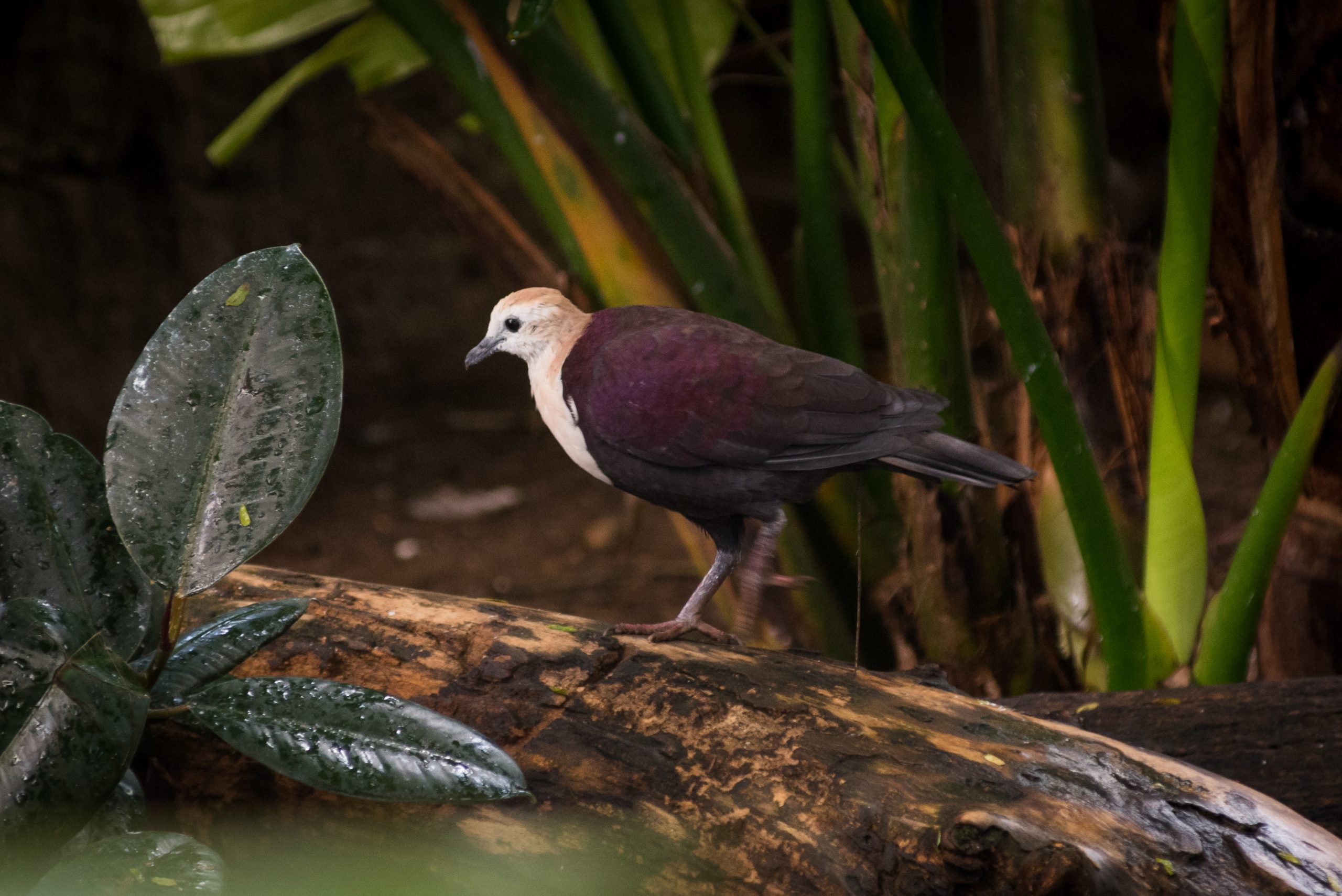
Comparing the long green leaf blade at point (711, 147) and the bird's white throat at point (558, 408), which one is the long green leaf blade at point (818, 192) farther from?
the bird's white throat at point (558, 408)

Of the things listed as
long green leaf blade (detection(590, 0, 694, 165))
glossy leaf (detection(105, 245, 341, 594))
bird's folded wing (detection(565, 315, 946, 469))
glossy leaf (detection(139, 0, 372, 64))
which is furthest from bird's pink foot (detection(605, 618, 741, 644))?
glossy leaf (detection(139, 0, 372, 64))

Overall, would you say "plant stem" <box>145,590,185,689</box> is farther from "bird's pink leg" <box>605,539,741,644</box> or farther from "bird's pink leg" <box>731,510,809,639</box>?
"bird's pink leg" <box>731,510,809,639</box>

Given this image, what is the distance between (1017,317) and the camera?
1604mm

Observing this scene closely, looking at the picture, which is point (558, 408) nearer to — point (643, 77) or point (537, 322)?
point (537, 322)

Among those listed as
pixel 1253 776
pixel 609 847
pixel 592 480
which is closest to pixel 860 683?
pixel 609 847

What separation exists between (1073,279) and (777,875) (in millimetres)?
1253

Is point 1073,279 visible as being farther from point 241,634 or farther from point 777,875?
point 241,634

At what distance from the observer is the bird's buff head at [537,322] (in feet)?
5.19

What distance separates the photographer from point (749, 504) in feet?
5.03

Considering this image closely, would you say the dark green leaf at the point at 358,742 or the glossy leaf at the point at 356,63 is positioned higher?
the glossy leaf at the point at 356,63

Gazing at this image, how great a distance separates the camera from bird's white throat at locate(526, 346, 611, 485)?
5.04ft

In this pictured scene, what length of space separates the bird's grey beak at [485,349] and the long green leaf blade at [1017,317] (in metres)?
0.66

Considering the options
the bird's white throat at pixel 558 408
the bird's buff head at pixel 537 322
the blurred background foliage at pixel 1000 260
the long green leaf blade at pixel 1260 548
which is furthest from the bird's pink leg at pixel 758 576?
the long green leaf blade at pixel 1260 548

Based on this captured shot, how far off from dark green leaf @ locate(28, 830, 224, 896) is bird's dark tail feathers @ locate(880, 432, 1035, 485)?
0.93 metres
